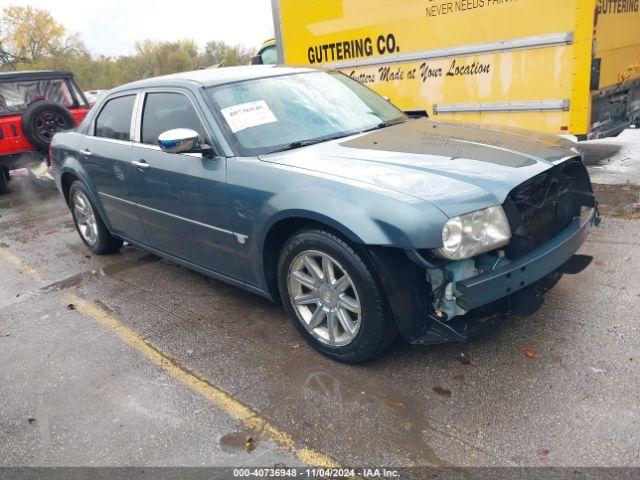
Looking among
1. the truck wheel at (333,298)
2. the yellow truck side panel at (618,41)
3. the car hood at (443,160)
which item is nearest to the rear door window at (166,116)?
the car hood at (443,160)

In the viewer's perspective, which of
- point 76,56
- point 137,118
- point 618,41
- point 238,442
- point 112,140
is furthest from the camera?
point 76,56

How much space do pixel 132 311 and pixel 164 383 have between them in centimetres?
119

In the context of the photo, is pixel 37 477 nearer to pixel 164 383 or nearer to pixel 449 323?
pixel 164 383

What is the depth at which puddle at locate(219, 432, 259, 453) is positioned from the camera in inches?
102

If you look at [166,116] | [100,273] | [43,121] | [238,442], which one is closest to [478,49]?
[166,116]

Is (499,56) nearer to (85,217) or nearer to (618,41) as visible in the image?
(618,41)

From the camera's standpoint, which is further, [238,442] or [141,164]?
[141,164]

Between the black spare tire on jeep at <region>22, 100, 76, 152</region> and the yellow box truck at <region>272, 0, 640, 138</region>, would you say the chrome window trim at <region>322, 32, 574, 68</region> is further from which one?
the black spare tire on jeep at <region>22, 100, 76, 152</region>

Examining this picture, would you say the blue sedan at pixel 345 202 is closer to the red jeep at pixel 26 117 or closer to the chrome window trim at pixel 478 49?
the chrome window trim at pixel 478 49

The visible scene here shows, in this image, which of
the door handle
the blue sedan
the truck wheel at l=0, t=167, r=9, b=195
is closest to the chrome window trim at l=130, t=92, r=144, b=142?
the blue sedan

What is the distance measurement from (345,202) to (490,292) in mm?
860

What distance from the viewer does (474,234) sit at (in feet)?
8.76

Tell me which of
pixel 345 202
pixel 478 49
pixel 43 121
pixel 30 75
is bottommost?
pixel 345 202

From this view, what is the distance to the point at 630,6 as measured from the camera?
6680mm
